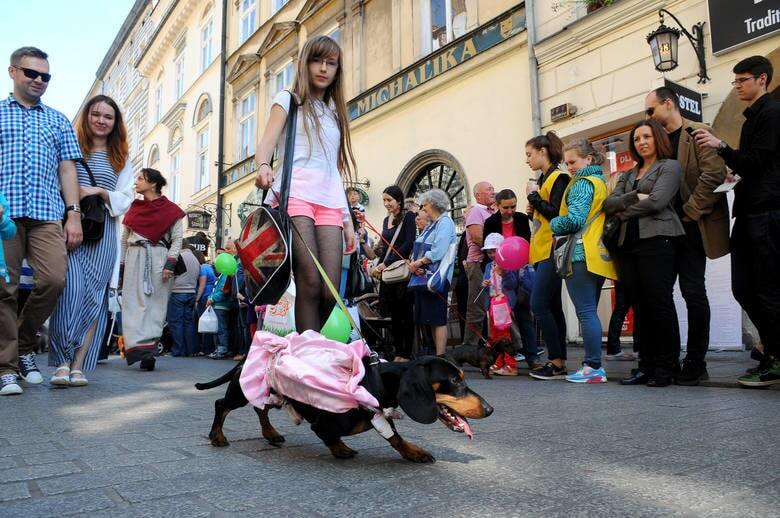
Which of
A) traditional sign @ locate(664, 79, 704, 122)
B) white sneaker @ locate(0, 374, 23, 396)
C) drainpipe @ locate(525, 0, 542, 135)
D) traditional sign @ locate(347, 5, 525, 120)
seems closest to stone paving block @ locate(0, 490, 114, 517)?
white sneaker @ locate(0, 374, 23, 396)

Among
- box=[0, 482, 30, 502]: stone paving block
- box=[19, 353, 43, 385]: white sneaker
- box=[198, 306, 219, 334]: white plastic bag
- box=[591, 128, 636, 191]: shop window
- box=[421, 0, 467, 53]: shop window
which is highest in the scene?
box=[421, 0, 467, 53]: shop window

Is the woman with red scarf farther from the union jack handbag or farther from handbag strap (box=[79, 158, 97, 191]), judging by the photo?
the union jack handbag

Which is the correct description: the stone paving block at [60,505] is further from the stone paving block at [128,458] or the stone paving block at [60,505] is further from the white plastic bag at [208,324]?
the white plastic bag at [208,324]

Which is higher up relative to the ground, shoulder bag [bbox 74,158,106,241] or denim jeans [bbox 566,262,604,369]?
shoulder bag [bbox 74,158,106,241]

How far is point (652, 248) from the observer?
4.23m

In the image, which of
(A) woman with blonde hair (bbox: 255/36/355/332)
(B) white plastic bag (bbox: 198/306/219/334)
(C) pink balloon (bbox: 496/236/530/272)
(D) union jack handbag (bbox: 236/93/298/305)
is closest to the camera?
(D) union jack handbag (bbox: 236/93/298/305)

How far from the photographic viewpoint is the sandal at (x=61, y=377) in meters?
4.48

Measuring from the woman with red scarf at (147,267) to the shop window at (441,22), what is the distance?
671cm

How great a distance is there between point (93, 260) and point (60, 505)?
3.50m

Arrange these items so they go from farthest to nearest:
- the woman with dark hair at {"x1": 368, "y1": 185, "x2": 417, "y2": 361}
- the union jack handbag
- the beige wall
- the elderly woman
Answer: the beige wall, the woman with dark hair at {"x1": 368, "y1": 185, "x2": 417, "y2": 361}, the elderly woman, the union jack handbag

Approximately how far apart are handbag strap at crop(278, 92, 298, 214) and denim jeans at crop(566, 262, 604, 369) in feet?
8.14

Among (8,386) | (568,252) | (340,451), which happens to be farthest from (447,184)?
(340,451)

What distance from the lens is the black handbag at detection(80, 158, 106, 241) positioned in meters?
4.71

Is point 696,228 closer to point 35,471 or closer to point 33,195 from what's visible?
point 35,471
